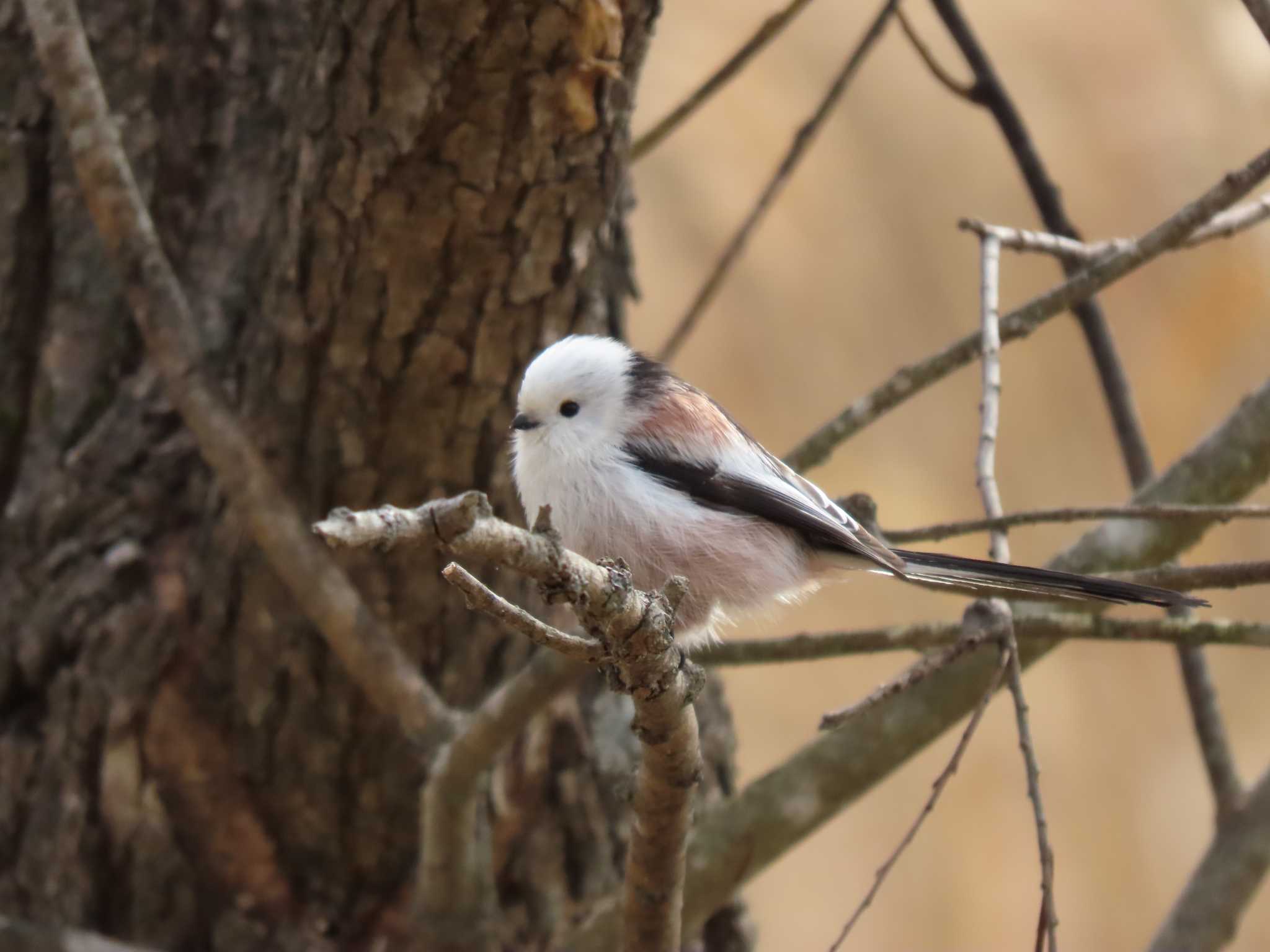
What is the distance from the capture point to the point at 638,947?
1.31 meters

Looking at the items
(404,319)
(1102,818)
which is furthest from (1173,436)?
(404,319)

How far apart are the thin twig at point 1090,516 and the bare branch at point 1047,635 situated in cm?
10

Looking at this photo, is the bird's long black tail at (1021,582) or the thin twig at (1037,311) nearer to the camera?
the bird's long black tail at (1021,582)

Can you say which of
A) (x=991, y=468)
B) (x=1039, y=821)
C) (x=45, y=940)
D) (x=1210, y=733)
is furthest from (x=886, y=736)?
(x=45, y=940)

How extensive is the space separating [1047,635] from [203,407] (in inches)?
42.2

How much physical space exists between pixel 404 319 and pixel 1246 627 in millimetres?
1012

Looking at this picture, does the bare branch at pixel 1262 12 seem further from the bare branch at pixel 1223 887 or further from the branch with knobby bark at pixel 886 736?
the bare branch at pixel 1223 887

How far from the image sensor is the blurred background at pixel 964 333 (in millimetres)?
3117

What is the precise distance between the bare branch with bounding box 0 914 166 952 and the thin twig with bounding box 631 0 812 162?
132 cm

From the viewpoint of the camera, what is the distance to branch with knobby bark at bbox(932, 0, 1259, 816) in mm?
1925

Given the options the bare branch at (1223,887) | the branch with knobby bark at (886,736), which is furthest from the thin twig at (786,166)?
the bare branch at (1223,887)

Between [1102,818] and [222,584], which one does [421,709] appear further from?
[1102,818]

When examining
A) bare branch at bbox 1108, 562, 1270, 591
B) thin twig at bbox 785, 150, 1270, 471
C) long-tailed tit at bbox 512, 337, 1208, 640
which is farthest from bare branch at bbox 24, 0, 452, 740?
bare branch at bbox 1108, 562, 1270, 591

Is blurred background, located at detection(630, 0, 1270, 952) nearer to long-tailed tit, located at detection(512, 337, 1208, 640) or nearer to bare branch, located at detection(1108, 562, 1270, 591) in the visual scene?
long-tailed tit, located at detection(512, 337, 1208, 640)
